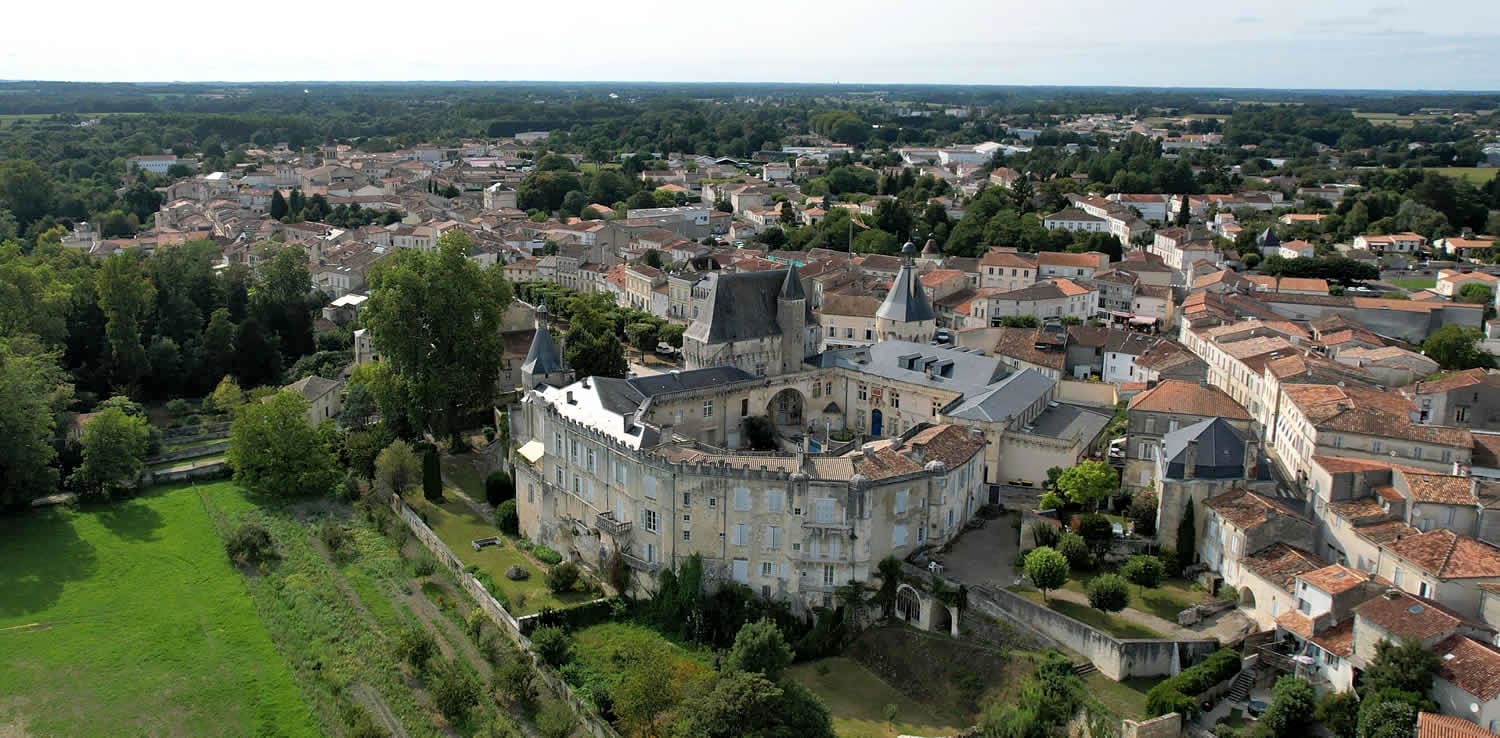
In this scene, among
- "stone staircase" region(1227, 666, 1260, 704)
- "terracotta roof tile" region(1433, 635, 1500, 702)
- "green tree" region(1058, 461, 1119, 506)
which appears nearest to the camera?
"terracotta roof tile" region(1433, 635, 1500, 702)

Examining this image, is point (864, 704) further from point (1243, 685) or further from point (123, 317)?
point (123, 317)

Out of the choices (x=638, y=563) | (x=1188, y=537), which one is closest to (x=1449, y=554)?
(x=1188, y=537)

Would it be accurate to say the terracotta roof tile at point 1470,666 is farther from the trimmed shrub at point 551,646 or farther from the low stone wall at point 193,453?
the low stone wall at point 193,453

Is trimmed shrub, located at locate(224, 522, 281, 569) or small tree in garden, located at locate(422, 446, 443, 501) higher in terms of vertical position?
small tree in garden, located at locate(422, 446, 443, 501)

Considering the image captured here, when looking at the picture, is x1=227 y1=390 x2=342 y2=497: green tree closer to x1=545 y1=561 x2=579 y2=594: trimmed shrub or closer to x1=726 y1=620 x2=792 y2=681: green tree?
x1=545 y1=561 x2=579 y2=594: trimmed shrub

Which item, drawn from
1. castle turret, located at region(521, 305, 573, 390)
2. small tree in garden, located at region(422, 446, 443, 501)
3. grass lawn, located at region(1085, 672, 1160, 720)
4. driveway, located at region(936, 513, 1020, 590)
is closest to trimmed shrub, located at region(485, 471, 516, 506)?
small tree in garden, located at region(422, 446, 443, 501)

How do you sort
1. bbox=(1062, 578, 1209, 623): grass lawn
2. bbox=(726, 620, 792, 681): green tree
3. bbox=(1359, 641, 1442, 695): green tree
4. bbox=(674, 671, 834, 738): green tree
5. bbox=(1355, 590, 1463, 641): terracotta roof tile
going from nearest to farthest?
bbox=(1359, 641, 1442, 695): green tree, bbox=(674, 671, 834, 738): green tree, bbox=(1355, 590, 1463, 641): terracotta roof tile, bbox=(726, 620, 792, 681): green tree, bbox=(1062, 578, 1209, 623): grass lawn

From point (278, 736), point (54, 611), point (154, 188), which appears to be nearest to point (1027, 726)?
point (278, 736)
